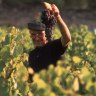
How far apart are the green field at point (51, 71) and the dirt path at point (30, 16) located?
19.1 meters

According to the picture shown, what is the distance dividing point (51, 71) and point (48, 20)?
2459 millimetres

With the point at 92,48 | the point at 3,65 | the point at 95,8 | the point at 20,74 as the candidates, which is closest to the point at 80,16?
the point at 95,8

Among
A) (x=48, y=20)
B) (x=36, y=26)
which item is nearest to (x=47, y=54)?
(x=36, y=26)

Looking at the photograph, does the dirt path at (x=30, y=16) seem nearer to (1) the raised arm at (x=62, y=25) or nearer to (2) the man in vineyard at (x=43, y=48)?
(2) the man in vineyard at (x=43, y=48)

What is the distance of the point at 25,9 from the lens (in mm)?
37281

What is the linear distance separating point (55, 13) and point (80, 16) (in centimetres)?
2806

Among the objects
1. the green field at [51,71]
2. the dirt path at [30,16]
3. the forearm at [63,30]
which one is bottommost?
the dirt path at [30,16]

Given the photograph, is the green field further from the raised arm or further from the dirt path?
the dirt path

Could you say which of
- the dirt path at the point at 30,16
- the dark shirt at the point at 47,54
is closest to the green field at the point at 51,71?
the dark shirt at the point at 47,54

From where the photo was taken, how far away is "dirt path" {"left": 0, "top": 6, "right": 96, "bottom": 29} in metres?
32.3

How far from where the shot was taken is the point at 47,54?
646 cm

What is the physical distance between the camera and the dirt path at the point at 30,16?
32.3 m

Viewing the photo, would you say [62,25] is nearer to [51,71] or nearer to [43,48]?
[43,48]

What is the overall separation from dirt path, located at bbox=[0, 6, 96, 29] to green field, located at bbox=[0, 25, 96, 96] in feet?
62.6
